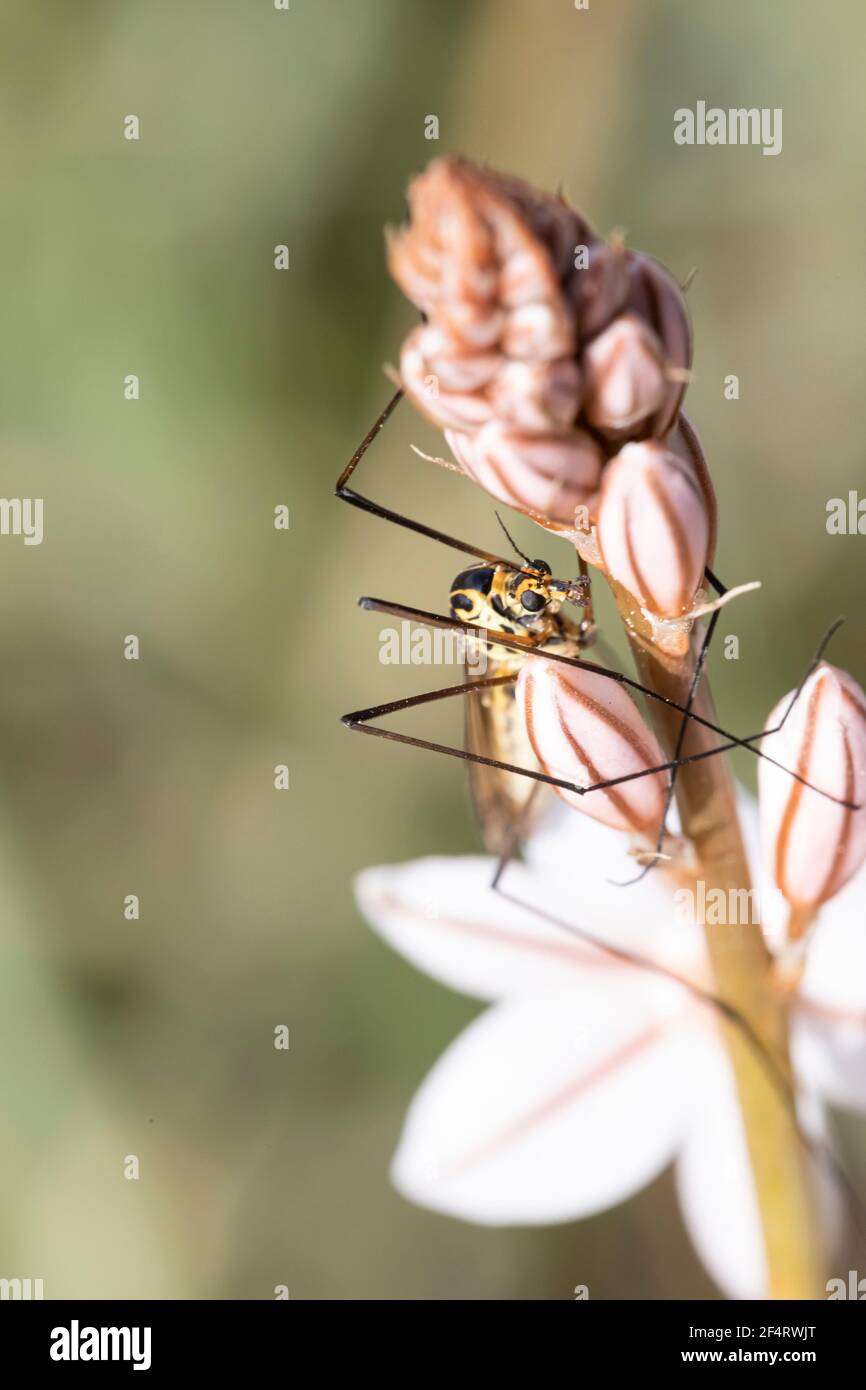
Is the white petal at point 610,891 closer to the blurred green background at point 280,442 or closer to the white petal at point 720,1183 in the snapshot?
the white petal at point 720,1183

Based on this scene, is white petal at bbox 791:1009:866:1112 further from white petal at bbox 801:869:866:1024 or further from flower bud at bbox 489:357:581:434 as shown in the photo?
flower bud at bbox 489:357:581:434

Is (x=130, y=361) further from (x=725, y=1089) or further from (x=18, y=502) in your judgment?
(x=725, y=1089)

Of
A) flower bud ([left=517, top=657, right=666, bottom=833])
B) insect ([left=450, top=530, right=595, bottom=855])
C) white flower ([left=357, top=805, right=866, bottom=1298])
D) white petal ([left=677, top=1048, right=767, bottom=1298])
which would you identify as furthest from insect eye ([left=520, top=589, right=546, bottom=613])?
white petal ([left=677, top=1048, right=767, bottom=1298])

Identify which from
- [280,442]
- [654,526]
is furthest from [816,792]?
[280,442]

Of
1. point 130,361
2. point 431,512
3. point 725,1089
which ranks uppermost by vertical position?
point 130,361
